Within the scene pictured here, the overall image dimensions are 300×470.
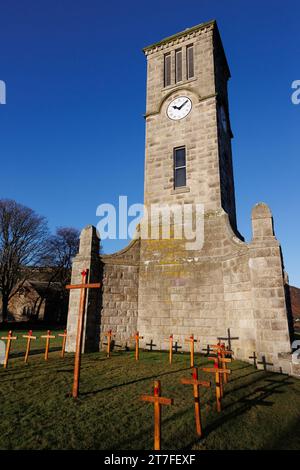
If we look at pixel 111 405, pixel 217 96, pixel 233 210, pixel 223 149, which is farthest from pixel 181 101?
pixel 111 405

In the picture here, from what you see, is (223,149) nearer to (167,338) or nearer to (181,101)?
(181,101)

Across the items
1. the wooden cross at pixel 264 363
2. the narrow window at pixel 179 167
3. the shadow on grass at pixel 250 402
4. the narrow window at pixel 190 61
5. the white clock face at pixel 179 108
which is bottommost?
the shadow on grass at pixel 250 402

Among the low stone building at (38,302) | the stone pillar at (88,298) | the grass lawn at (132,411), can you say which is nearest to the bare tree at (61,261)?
the low stone building at (38,302)

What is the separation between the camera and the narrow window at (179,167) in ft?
47.0

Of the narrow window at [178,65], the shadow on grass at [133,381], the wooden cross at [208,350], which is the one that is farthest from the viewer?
the narrow window at [178,65]

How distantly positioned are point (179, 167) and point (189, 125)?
229 centimetres

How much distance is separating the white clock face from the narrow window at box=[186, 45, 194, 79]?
5.24 feet

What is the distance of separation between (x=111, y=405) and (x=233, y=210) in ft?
39.8

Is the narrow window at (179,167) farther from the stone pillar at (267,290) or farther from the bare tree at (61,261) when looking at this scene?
the bare tree at (61,261)

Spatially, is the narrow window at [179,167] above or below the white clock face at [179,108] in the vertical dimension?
below

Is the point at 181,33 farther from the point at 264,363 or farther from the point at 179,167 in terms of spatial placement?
the point at 264,363

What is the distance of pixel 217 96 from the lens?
47.9ft

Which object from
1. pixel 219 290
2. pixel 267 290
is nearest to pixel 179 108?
pixel 219 290
